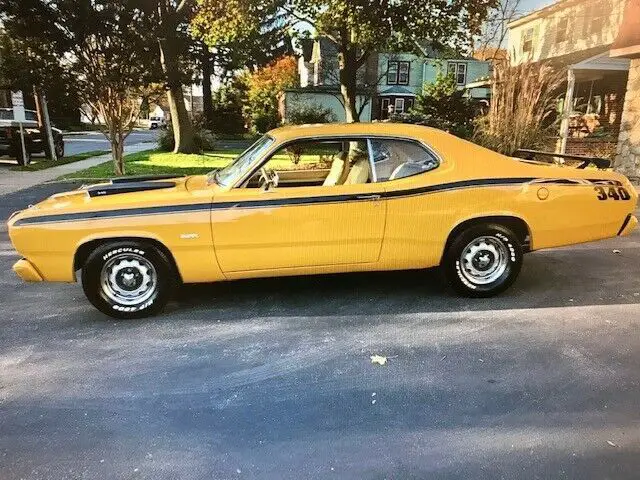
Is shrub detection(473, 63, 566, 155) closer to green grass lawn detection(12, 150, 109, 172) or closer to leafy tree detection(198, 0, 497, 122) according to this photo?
leafy tree detection(198, 0, 497, 122)

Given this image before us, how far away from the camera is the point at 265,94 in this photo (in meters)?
37.0

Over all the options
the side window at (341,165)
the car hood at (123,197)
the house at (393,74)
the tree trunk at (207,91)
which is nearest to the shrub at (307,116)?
the house at (393,74)

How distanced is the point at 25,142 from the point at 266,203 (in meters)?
15.2

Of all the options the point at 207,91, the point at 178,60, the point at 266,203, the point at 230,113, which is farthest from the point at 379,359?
the point at 207,91

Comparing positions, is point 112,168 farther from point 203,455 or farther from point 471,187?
point 203,455

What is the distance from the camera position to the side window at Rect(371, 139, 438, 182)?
4625 mm

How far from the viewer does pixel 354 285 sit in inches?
209

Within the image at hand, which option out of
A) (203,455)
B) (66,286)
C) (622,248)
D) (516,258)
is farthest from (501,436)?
(622,248)

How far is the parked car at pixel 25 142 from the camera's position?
1574 cm

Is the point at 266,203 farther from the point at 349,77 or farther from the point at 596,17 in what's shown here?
the point at 596,17

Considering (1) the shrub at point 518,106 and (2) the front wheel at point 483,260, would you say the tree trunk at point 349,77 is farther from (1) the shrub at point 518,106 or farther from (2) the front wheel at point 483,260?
(2) the front wheel at point 483,260

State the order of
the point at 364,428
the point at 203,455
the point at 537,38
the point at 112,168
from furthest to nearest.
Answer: the point at 537,38 → the point at 112,168 → the point at 364,428 → the point at 203,455

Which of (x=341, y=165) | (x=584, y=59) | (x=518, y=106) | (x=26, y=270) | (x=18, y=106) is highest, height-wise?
(x=584, y=59)

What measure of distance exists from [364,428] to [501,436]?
74cm
